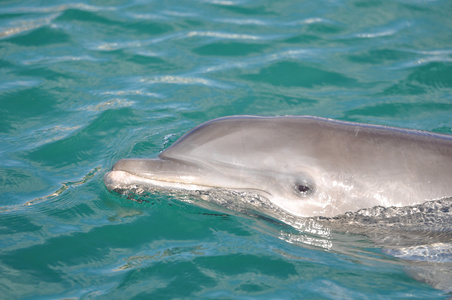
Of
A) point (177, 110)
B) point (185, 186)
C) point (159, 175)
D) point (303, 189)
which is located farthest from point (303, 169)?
point (177, 110)

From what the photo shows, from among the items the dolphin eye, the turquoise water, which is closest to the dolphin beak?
the turquoise water

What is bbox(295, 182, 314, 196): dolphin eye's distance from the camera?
19.3 feet

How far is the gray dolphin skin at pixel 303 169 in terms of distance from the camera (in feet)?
19.2

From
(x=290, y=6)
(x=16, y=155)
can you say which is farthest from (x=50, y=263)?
(x=290, y=6)

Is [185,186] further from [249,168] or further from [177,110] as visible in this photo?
[177,110]

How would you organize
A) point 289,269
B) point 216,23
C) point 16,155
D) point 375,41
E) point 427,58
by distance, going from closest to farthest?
point 289,269 < point 16,155 < point 427,58 < point 375,41 < point 216,23

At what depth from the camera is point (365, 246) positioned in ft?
19.5

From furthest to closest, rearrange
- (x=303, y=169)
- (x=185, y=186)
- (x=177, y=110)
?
1. (x=177, y=110)
2. (x=185, y=186)
3. (x=303, y=169)

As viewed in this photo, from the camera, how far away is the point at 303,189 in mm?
5902

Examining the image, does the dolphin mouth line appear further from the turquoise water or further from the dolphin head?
the turquoise water

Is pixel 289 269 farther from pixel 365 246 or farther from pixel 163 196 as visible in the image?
pixel 163 196

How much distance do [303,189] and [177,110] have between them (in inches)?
153

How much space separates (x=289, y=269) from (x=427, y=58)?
7093mm

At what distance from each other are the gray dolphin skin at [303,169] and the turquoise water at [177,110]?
Answer: 0.44 m
